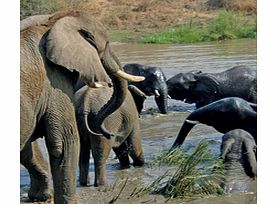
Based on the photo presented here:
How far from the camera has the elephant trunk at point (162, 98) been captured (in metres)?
8.62

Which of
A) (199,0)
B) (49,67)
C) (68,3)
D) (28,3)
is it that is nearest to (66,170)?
(49,67)

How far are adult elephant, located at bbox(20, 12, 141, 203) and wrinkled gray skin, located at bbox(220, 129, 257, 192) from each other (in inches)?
54.3

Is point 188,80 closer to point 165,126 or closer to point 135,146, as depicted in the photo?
point 165,126

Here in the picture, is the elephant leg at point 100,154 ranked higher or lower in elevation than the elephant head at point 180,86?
lower

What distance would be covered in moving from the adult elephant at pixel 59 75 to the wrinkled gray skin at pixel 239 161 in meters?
1.38

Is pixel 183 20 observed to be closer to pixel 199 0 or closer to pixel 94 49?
pixel 199 0

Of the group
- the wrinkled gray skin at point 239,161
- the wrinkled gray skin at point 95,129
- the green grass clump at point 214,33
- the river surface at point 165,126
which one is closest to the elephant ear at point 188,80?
the river surface at point 165,126

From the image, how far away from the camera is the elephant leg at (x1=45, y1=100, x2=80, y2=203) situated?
3.95 m

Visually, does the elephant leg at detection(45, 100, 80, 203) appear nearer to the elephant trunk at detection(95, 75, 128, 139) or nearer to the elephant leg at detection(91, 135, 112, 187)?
the elephant trunk at detection(95, 75, 128, 139)


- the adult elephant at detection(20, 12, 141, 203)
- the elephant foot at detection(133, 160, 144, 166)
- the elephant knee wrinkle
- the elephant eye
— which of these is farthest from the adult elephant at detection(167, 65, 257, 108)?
the elephant knee wrinkle

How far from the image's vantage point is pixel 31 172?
4887 mm

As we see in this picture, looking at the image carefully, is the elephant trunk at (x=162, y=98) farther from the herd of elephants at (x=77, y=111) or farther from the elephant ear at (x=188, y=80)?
the herd of elephants at (x=77, y=111)
